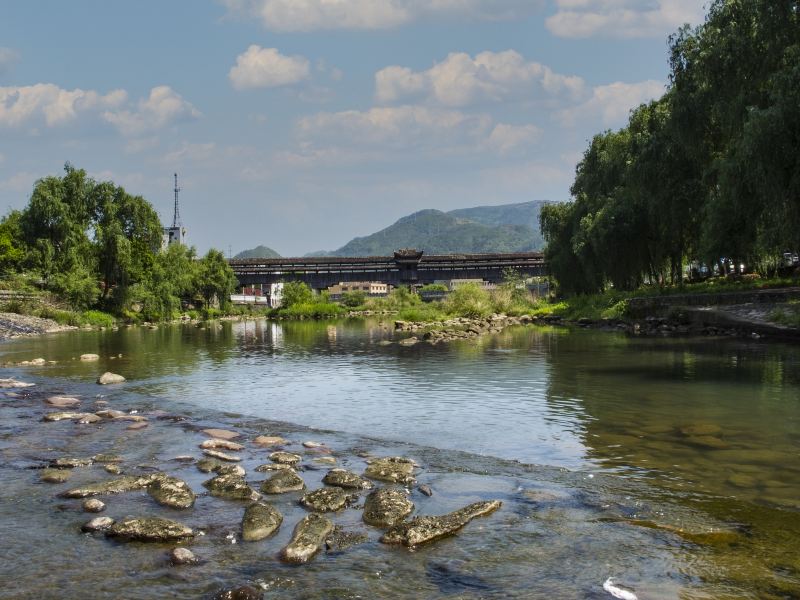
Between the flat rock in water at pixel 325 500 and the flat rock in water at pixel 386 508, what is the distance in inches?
13.9

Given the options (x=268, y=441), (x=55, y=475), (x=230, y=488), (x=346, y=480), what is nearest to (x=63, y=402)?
(x=268, y=441)

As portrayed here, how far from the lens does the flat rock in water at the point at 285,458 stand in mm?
11529

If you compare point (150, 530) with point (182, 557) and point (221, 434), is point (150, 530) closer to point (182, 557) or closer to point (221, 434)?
point (182, 557)

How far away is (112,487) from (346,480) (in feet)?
10.8

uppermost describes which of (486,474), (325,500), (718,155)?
(718,155)

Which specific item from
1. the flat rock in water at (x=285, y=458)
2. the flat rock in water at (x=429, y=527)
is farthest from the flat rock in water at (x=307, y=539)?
the flat rock in water at (x=285, y=458)

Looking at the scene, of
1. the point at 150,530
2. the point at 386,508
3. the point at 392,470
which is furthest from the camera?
the point at 392,470

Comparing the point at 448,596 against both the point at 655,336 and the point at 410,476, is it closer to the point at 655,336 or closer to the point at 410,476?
the point at 410,476

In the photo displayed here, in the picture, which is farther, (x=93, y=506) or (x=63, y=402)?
(x=63, y=402)

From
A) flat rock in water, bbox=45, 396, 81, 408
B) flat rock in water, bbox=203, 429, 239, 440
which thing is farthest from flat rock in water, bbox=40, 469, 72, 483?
flat rock in water, bbox=45, 396, 81, 408

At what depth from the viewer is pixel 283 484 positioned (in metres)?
10.0

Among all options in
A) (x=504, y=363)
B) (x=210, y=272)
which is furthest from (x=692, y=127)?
(x=210, y=272)

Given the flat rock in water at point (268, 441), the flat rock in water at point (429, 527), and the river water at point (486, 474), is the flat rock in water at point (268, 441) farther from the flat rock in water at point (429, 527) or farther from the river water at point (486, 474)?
the flat rock in water at point (429, 527)

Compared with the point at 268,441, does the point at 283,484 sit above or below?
above
